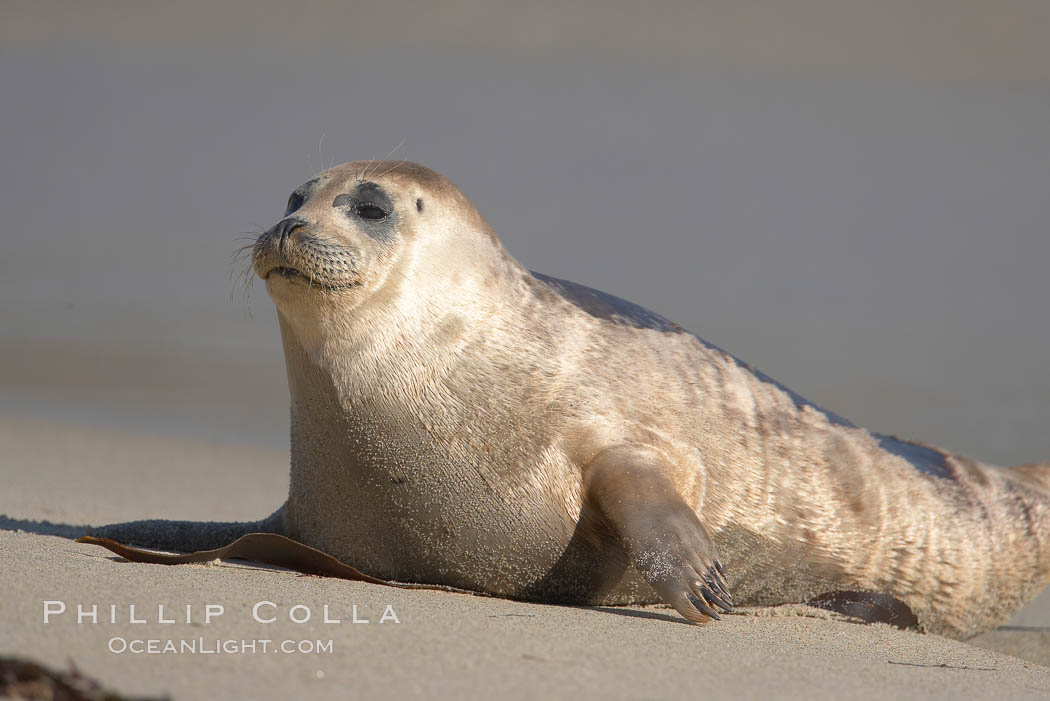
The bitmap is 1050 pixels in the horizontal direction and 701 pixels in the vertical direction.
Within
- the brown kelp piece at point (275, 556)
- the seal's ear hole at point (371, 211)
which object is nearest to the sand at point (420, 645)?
the brown kelp piece at point (275, 556)

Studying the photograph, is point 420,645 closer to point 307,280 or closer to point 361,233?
point 307,280

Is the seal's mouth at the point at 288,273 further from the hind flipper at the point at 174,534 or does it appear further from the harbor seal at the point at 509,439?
the hind flipper at the point at 174,534

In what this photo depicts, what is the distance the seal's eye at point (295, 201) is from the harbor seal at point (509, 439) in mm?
13

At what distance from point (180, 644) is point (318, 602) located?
76cm

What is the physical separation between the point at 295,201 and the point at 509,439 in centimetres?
131

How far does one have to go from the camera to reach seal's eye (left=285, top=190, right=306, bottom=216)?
4910mm

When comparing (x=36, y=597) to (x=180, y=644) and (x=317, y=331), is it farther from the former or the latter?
(x=317, y=331)

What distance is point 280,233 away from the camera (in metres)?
4.44

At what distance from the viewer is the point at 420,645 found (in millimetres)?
3113

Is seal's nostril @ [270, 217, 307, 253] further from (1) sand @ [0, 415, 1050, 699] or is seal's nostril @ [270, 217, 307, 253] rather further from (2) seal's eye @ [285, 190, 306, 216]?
(1) sand @ [0, 415, 1050, 699]

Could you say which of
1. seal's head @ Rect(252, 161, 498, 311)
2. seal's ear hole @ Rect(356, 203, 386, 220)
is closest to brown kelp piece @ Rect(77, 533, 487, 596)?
seal's head @ Rect(252, 161, 498, 311)

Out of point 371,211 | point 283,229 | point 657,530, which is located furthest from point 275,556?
point 657,530

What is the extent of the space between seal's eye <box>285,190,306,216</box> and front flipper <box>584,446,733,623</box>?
155 cm

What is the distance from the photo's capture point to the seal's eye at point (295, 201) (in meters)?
4.91
